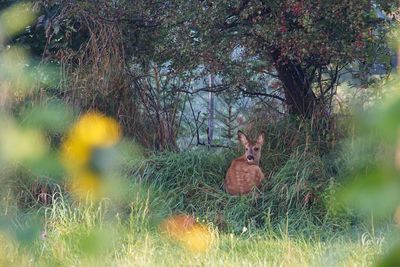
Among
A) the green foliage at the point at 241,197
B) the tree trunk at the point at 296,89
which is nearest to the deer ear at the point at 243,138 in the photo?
the green foliage at the point at 241,197

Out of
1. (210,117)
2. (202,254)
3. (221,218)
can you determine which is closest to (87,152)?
(202,254)

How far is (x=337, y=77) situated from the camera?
30.6 feet

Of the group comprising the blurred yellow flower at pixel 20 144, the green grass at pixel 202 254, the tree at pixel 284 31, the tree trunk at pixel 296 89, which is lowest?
the green grass at pixel 202 254

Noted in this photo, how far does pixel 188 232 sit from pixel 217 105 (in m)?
4.43

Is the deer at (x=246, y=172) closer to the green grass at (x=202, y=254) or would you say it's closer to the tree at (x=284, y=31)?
the tree at (x=284, y=31)

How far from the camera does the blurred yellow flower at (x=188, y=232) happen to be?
5.95 meters

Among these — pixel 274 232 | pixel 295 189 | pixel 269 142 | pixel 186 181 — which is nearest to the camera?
pixel 274 232

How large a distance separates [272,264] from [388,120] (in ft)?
14.1

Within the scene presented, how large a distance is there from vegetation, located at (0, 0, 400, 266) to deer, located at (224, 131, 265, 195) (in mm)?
90

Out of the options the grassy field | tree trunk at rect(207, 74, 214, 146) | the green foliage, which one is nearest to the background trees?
tree trunk at rect(207, 74, 214, 146)

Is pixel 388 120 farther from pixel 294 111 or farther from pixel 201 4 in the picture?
pixel 294 111

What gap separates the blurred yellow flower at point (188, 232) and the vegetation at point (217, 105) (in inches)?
0.8

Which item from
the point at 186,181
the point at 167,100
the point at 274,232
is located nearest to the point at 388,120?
the point at 274,232

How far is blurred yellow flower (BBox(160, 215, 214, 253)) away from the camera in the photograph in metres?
5.95
